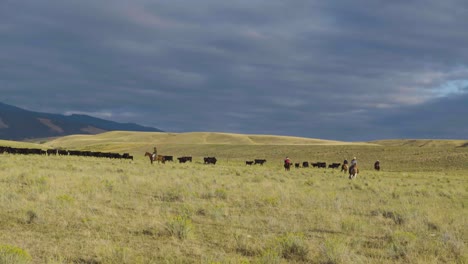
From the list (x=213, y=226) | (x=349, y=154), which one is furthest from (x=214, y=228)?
(x=349, y=154)

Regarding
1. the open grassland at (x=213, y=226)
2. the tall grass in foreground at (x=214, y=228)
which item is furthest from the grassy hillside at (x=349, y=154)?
the tall grass in foreground at (x=214, y=228)

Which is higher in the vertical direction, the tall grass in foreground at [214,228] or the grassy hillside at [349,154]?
the grassy hillside at [349,154]

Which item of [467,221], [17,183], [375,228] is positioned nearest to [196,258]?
[375,228]

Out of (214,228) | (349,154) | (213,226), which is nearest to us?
(214,228)

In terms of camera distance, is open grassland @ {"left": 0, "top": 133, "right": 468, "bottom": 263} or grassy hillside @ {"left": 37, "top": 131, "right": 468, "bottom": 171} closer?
open grassland @ {"left": 0, "top": 133, "right": 468, "bottom": 263}

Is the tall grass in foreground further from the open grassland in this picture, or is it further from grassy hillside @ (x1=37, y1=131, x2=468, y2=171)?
grassy hillside @ (x1=37, y1=131, x2=468, y2=171)

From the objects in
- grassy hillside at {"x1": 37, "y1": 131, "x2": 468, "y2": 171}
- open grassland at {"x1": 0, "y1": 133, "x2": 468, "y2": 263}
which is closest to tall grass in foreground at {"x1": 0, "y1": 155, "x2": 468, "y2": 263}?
open grassland at {"x1": 0, "y1": 133, "x2": 468, "y2": 263}

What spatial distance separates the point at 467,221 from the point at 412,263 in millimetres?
Answer: 5923

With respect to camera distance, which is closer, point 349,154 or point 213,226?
point 213,226

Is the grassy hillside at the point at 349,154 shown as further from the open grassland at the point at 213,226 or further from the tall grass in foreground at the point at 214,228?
the tall grass in foreground at the point at 214,228

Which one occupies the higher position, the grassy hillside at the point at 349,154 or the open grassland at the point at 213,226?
the grassy hillside at the point at 349,154

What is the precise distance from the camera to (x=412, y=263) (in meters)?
8.70

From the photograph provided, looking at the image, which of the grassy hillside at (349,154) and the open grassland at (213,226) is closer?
the open grassland at (213,226)

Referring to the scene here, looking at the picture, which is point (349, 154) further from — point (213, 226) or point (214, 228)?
point (214, 228)
